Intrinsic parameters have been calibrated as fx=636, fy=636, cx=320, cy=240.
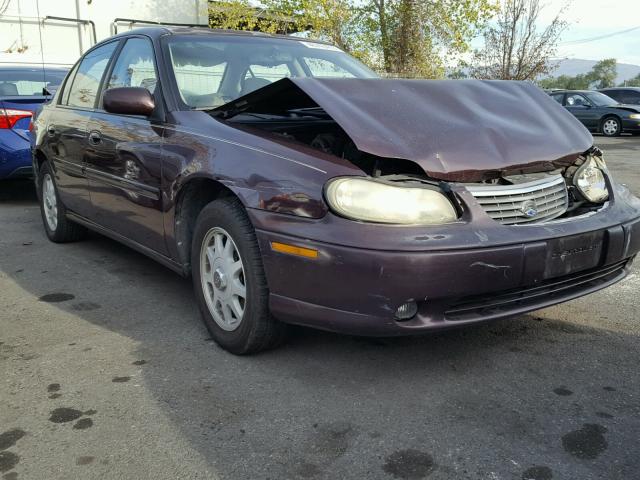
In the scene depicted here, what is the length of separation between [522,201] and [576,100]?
18.8m

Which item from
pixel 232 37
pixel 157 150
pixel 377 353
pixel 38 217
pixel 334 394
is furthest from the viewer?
pixel 38 217

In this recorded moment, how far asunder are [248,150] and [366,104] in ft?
1.89

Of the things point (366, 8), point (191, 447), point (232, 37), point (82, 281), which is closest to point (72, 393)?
point (191, 447)

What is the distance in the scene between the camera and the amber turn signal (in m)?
2.50

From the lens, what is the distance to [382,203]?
2.48m

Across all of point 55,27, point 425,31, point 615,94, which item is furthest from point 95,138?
point 615,94

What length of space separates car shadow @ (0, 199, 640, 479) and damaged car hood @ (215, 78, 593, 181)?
2.90 ft

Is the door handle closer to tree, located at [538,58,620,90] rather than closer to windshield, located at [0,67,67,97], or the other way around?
windshield, located at [0,67,67,97]

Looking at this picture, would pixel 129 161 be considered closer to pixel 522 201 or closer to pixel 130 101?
pixel 130 101

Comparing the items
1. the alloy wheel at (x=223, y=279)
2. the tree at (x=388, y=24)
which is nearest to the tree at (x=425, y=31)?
the tree at (x=388, y=24)

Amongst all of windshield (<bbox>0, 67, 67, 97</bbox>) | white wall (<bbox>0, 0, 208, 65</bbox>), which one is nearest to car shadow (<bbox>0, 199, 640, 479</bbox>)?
windshield (<bbox>0, 67, 67, 97</bbox>)

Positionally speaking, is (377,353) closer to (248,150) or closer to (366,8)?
(248,150)

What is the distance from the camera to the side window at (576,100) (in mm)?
19422

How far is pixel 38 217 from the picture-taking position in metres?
6.47
